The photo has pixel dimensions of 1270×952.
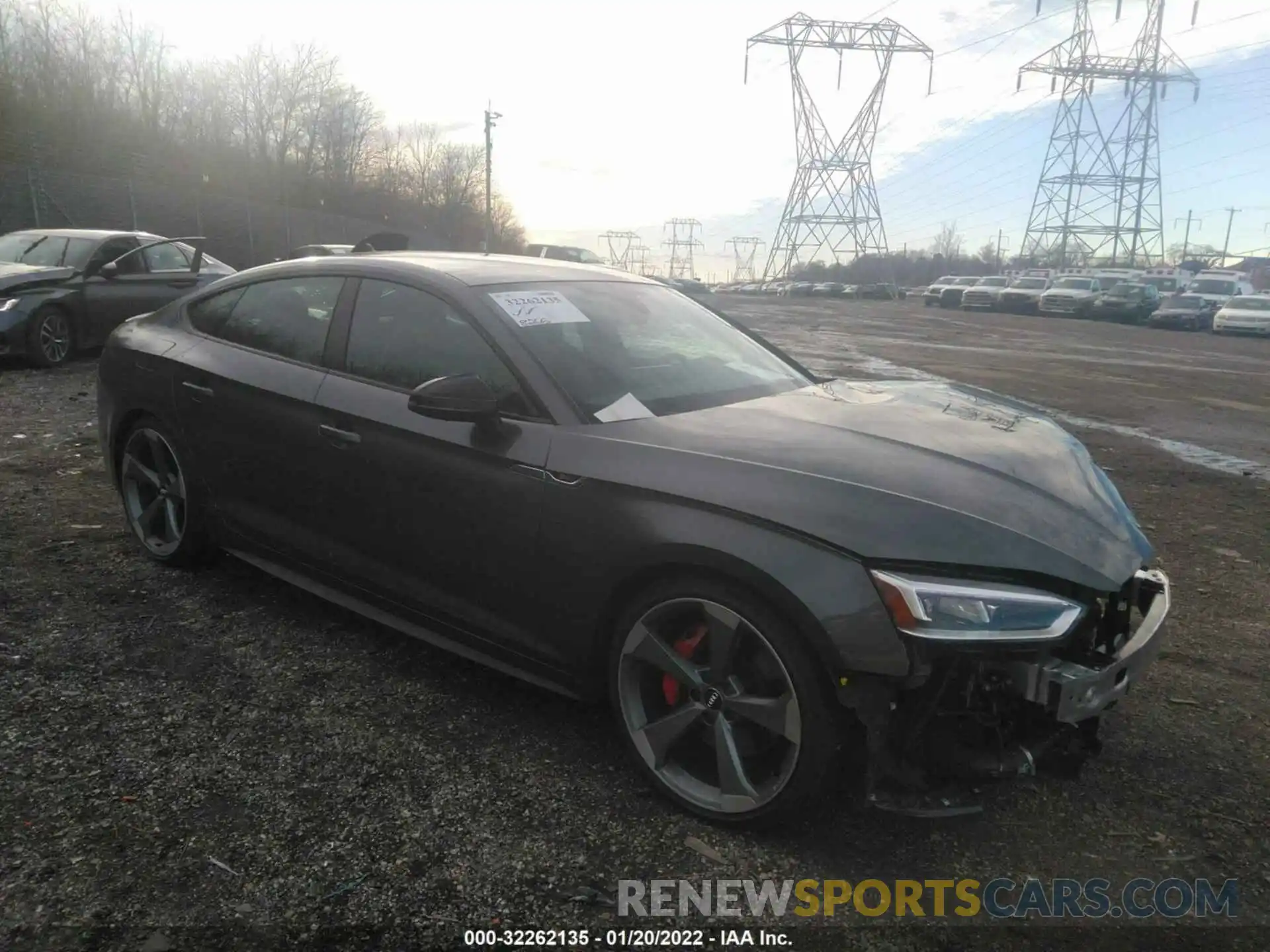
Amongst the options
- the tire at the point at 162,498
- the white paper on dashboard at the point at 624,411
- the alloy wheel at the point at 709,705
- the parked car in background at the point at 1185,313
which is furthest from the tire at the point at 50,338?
the parked car in background at the point at 1185,313

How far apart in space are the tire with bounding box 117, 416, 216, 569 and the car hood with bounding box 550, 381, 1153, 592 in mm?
2147

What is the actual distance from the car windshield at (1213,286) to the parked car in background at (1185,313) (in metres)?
4.23

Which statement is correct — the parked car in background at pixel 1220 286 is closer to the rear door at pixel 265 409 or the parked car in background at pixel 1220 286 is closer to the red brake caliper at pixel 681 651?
the rear door at pixel 265 409

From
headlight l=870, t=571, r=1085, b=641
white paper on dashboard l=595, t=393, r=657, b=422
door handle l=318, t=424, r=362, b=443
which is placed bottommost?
headlight l=870, t=571, r=1085, b=641

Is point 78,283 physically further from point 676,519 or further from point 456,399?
point 676,519

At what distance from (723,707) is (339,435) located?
1.75 m

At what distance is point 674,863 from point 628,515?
0.93 meters

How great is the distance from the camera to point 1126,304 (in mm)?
35969

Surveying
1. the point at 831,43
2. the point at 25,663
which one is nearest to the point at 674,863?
the point at 25,663

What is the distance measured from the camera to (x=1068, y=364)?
15742mm

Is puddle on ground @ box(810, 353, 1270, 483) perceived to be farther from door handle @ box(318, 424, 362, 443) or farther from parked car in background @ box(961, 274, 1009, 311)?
parked car in background @ box(961, 274, 1009, 311)

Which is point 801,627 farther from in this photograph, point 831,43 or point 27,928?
point 831,43

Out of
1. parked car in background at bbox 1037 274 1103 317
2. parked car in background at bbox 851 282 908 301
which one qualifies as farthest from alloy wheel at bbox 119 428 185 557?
parked car in background at bbox 851 282 908 301

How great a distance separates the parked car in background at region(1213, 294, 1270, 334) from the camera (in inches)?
1144
